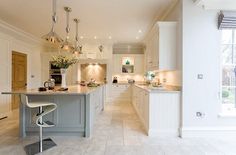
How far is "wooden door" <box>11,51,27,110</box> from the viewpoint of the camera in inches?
241

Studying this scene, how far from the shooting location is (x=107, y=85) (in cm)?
812

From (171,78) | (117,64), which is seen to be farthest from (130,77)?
(171,78)

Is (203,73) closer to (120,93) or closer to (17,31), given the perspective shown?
(120,93)

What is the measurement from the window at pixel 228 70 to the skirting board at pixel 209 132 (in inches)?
15.7

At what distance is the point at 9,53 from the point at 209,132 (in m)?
5.77

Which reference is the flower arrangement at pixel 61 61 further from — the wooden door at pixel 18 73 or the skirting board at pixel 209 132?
the wooden door at pixel 18 73

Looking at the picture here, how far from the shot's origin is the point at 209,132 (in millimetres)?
3723

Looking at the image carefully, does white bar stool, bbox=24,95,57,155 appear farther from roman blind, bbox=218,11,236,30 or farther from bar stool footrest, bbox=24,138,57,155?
roman blind, bbox=218,11,236,30

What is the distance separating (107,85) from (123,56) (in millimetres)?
1564

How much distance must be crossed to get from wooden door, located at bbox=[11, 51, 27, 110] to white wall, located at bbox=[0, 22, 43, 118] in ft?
0.63

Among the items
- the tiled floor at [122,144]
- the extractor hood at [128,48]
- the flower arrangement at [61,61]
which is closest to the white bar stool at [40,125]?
the tiled floor at [122,144]

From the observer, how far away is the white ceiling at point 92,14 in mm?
3992

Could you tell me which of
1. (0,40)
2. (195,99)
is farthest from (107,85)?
(195,99)

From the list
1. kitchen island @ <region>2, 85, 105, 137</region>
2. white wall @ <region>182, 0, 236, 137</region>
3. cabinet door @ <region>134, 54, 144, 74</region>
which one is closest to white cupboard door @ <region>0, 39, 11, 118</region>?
kitchen island @ <region>2, 85, 105, 137</region>
